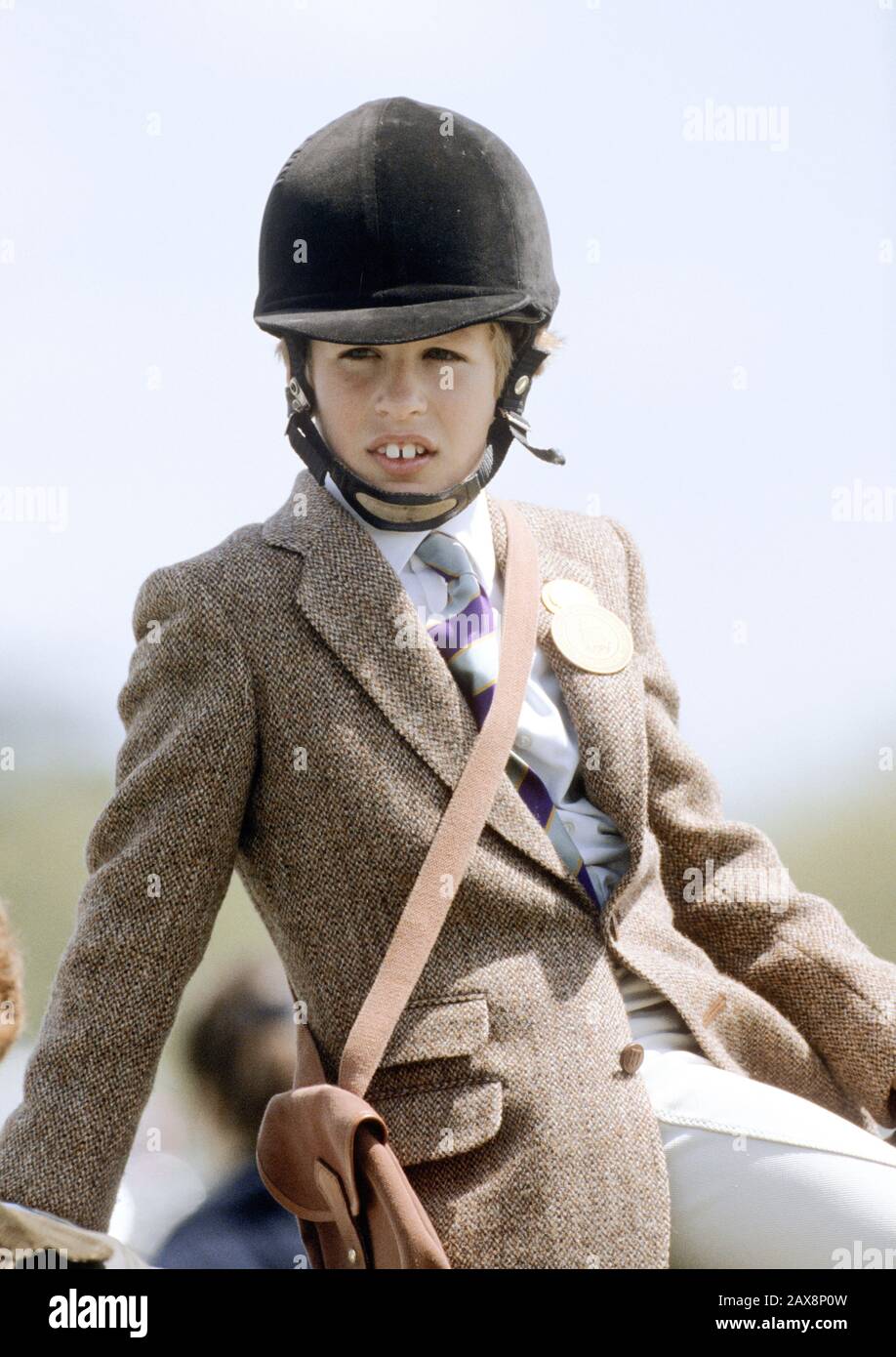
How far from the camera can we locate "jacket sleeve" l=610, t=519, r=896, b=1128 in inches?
105

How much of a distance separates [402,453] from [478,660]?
337 millimetres

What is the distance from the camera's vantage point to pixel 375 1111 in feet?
7.32

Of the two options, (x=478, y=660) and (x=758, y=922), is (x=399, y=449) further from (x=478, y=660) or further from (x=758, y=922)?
(x=758, y=922)

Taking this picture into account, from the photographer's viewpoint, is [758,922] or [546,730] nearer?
[546,730]

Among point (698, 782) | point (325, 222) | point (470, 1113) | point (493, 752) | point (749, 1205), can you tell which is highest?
point (325, 222)

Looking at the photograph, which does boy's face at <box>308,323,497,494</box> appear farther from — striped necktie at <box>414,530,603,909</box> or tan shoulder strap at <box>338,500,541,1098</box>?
tan shoulder strap at <box>338,500,541,1098</box>

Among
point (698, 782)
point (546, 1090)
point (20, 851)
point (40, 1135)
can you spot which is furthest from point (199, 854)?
point (20, 851)

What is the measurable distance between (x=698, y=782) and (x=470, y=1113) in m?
0.78

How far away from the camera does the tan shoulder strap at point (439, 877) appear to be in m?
2.24

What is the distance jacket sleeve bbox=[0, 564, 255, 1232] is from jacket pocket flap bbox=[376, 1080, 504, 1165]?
1.20ft

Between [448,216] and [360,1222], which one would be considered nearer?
[360,1222]

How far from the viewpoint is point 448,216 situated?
2480mm

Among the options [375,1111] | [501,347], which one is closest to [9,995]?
[375,1111]
